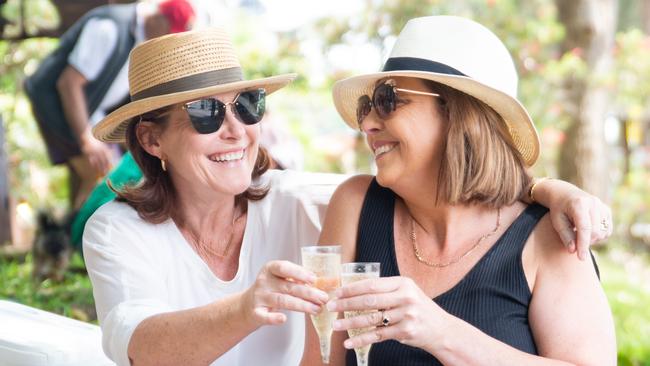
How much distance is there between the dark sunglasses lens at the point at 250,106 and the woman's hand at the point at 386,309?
3.19 ft

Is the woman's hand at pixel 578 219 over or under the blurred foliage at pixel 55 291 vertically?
over

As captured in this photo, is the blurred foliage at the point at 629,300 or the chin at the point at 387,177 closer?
the chin at the point at 387,177

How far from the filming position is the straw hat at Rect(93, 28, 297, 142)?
2859mm

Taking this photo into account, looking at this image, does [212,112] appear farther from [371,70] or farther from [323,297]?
[371,70]

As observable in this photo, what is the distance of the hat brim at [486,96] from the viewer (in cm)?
260

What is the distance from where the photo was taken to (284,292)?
2.16 m

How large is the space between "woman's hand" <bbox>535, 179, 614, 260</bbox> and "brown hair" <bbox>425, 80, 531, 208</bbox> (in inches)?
6.3

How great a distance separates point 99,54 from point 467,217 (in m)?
4.69

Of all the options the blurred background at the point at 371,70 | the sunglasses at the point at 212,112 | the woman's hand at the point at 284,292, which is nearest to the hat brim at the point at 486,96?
the sunglasses at the point at 212,112

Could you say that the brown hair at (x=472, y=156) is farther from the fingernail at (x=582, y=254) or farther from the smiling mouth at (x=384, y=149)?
the fingernail at (x=582, y=254)

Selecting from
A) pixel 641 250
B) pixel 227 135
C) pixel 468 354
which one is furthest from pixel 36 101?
pixel 641 250

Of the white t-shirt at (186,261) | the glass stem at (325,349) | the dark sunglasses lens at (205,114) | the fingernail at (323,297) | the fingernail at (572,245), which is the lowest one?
the white t-shirt at (186,261)

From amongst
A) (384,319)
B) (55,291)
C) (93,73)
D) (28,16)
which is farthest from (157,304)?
(28,16)

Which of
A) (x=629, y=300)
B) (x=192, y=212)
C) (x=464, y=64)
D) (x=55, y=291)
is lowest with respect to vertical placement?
(x=629, y=300)
